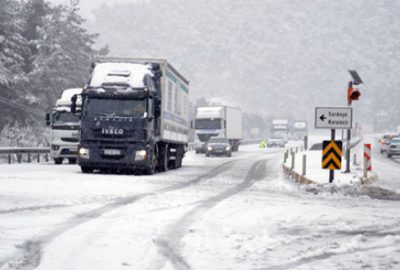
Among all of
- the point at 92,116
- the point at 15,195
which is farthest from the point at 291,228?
the point at 92,116

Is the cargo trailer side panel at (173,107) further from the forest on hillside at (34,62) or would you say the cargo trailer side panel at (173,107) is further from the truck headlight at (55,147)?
the forest on hillside at (34,62)

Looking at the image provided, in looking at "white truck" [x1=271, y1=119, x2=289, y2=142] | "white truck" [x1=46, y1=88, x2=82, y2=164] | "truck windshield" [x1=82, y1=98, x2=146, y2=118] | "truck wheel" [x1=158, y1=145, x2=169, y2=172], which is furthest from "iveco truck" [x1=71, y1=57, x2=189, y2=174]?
"white truck" [x1=271, y1=119, x2=289, y2=142]

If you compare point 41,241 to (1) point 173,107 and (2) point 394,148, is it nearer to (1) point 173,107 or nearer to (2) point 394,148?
(1) point 173,107

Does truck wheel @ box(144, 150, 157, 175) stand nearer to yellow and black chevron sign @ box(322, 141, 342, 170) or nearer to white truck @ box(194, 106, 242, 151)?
yellow and black chevron sign @ box(322, 141, 342, 170)

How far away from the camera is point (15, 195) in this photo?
44.5 feet

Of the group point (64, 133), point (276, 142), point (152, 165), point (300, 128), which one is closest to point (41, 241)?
point (152, 165)

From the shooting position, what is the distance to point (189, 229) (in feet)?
31.0

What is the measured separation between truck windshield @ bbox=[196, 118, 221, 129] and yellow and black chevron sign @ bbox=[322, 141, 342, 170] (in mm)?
33346

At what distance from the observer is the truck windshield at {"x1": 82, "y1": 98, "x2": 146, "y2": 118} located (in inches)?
856

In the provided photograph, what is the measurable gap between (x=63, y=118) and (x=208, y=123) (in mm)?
23948

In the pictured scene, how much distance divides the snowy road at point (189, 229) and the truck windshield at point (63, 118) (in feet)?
45.1

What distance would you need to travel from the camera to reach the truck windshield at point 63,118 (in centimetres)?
2991

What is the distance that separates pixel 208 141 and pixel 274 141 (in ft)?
99.8

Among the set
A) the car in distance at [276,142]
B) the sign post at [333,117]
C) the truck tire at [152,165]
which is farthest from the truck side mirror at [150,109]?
the car in distance at [276,142]
